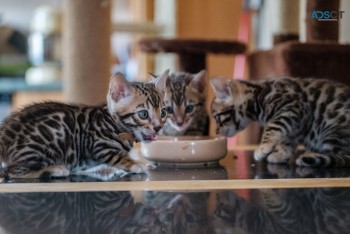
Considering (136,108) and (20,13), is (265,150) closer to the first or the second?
(136,108)

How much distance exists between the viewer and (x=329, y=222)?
803 millimetres

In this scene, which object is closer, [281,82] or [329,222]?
[329,222]

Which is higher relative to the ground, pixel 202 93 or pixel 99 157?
pixel 202 93

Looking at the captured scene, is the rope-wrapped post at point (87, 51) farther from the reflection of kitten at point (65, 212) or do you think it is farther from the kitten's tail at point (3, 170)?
the reflection of kitten at point (65, 212)

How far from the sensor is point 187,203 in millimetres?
927

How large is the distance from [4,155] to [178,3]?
2312mm

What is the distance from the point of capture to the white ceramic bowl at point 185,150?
1289mm

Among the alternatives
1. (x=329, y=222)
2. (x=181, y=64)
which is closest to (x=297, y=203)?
A: (x=329, y=222)

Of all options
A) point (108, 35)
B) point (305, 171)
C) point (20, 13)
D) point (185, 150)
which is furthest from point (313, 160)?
point (20, 13)

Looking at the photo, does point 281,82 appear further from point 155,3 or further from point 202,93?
point 155,3

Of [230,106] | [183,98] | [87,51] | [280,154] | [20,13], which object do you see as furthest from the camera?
[20,13]

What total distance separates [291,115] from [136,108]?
1.58ft

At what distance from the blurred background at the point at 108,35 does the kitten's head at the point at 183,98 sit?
1.16 ft

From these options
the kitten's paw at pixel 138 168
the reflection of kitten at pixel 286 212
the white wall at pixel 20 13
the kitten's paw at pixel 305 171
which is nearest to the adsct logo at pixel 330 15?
the kitten's paw at pixel 305 171
